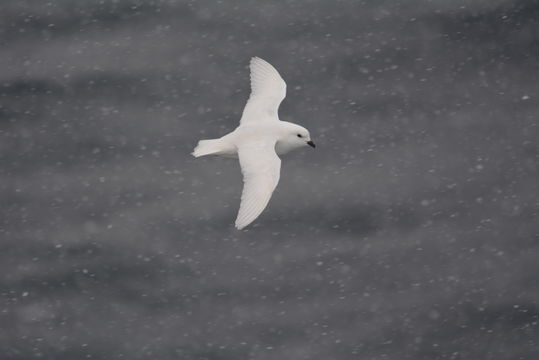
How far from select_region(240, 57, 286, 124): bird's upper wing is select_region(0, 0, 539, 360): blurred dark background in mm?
1970

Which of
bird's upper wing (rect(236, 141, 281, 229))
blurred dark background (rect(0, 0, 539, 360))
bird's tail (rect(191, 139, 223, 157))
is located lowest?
blurred dark background (rect(0, 0, 539, 360))

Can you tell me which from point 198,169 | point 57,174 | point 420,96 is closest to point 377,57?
point 420,96

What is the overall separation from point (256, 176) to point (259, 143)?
33.3 inches

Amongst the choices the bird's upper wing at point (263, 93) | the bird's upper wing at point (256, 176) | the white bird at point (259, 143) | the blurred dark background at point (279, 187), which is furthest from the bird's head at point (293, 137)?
the blurred dark background at point (279, 187)

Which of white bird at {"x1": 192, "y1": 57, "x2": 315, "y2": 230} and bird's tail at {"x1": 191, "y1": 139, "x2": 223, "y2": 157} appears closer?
white bird at {"x1": 192, "y1": 57, "x2": 315, "y2": 230}

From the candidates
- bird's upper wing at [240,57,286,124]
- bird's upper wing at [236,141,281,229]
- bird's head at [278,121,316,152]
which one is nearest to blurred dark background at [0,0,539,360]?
bird's upper wing at [240,57,286,124]

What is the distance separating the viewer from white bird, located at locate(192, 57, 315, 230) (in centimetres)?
1598

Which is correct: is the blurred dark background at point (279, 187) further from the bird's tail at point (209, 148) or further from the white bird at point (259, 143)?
the bird's tail at point (209, 148)

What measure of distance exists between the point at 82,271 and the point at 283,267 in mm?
2610

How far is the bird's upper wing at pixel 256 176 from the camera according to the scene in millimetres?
15688

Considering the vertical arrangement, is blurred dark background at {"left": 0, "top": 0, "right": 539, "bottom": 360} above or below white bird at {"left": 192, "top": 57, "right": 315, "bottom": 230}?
below

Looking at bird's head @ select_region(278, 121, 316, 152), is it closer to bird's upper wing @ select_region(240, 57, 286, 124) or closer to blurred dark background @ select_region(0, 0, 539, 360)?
bird's upper wing @ select_region(240, 57, 286, 124)

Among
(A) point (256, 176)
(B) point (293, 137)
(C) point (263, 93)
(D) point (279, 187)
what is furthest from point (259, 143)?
(D) point (279, 187)

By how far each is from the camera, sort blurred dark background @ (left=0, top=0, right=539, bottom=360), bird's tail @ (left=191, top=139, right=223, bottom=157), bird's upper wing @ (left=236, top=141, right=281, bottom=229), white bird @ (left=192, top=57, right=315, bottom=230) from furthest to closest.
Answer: blurred dark background @ (left=0, top=0, right=539, bottom=360)
bird's tail @ (left=191, top=139, right=223, bottom=157)
white bird @ (left=192, top=57, right=315, bottom=230)
bird's upper wing @ (left=236, top=141, right=281, bottom=229)
